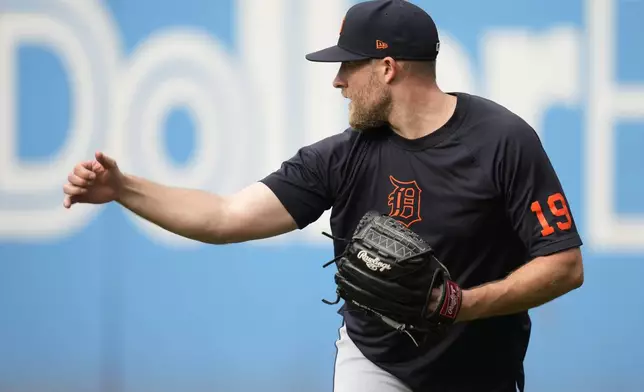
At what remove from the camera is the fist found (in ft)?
10.7

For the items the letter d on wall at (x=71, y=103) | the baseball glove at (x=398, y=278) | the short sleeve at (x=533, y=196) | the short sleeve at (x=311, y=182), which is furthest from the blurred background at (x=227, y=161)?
the baseball glove at (x=398, y=278)

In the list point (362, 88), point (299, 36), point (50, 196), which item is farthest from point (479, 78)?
point (50, 196)

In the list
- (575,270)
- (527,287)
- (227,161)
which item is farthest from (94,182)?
(227,161)

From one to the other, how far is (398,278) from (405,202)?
429 mm

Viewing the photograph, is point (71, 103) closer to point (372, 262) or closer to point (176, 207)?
point (176, 207)

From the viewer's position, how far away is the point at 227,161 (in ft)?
17.6

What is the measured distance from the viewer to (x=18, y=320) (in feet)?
17.9

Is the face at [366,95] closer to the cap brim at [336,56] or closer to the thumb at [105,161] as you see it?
the cap brim at [336,56]

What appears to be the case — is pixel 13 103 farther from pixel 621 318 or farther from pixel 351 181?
pixel 621 318

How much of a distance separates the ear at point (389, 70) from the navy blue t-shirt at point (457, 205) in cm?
19

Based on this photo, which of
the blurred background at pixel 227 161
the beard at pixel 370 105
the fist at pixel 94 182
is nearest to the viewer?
the fist at pixel 94 182

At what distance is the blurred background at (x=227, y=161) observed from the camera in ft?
17.5

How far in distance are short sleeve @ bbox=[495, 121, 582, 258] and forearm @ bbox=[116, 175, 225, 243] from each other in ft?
3.29

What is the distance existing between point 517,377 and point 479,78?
221 centimetres
